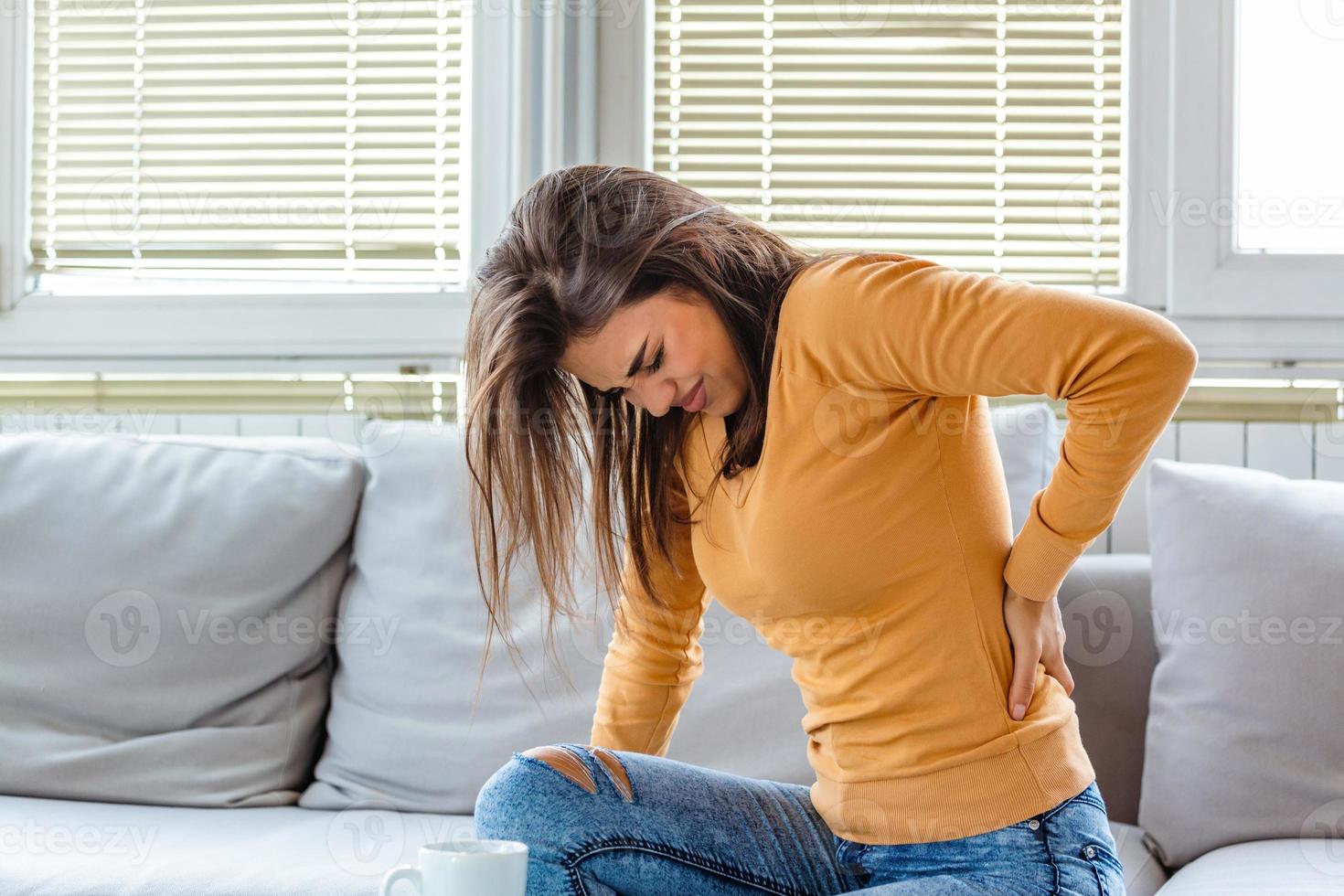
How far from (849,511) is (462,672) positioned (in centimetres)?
73

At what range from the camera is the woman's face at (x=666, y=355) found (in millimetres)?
1002

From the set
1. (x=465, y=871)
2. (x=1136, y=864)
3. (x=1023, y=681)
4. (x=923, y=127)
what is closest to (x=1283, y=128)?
(x=923, y=127)

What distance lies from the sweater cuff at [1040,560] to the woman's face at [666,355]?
0.27 metres

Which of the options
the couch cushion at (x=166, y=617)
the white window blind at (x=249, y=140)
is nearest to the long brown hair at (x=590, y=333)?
the couch cushion at (x=166, y=617)

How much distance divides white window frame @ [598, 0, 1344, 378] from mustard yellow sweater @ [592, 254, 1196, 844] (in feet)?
3.33

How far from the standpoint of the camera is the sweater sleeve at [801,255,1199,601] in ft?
2.92

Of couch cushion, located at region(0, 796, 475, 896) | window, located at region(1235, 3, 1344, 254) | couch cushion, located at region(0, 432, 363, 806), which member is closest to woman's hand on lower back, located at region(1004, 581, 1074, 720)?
couch cushion, located at region(0, 796, 475, 896)

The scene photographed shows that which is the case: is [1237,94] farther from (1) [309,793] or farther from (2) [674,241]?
(1) [309,793]

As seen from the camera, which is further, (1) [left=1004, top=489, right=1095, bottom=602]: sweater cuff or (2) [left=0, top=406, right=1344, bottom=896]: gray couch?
(2) [left=0, top=406, right=1344, bottom=896]: gray couch

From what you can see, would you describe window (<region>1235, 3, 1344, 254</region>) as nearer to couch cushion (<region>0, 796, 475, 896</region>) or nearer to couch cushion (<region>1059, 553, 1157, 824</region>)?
couch cushion (<region>1059, 553, 1157, 824</region>)

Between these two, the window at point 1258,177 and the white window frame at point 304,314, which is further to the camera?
the white window frame at point 304,314

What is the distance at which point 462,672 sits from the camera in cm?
154

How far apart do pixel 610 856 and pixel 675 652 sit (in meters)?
0.25

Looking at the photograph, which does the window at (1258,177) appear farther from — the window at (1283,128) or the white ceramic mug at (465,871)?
the white ceramic mug at (465,871)
